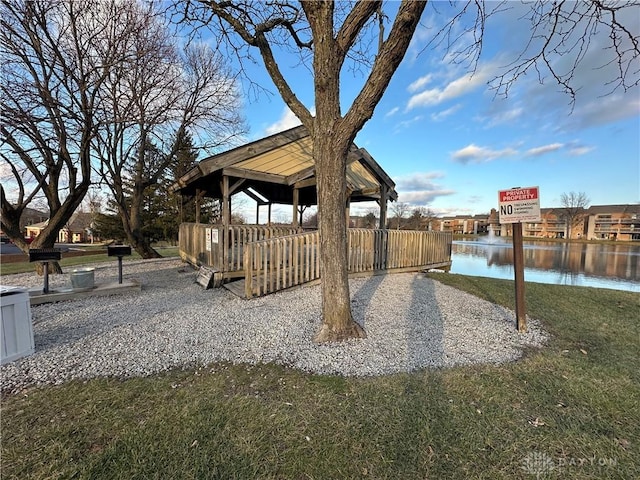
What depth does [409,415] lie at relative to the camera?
95.4 inches

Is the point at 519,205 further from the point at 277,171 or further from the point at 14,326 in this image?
the point at 14,326

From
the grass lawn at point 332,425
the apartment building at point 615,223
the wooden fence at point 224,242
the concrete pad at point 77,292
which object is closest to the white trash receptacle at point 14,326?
the grass lawn at point 332,425

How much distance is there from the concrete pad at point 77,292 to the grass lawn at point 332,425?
385 cm

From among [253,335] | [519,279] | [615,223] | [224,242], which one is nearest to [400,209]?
[224,242]

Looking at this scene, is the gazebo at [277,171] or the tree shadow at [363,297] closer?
the tree shadow at [363,297]

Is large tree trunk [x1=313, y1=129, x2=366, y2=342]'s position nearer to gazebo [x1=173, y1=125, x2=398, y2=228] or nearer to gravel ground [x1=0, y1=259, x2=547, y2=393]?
gravel ground [x1=0, y1=259, x2=547, y2=393]

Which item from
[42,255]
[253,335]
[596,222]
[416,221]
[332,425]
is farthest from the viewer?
[596,222]

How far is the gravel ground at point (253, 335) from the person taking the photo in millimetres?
3303

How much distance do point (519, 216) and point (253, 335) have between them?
4.53 meters

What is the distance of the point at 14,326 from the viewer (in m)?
3.33

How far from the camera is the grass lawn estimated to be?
1897mm

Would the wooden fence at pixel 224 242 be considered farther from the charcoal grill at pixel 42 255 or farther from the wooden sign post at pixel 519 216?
the wooden sign post at pixel 519 216

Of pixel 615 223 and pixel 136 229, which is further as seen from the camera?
pixel 615 223

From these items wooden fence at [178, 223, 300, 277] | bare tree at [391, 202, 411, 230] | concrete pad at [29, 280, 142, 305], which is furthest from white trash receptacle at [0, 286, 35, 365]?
bare tree at [391, 202, 411, 230]
